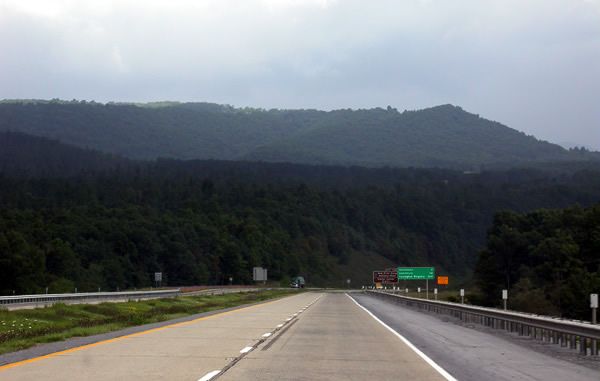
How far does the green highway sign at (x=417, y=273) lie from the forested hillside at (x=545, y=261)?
11914 millimetres

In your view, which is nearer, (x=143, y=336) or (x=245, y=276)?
(x=143, y=336)

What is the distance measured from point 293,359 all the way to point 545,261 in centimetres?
10828

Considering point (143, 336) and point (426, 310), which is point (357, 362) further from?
point (426, 310)

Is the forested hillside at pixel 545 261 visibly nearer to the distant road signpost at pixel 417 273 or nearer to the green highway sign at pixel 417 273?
the distant road signpost at pixel 417 273

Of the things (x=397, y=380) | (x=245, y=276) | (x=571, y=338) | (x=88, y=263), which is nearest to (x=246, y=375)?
(x=397, y=380)

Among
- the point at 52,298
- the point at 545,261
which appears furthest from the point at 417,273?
the point at 52,298

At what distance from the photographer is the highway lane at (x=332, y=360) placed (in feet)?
46.9

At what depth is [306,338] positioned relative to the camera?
23.3m

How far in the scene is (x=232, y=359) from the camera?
16.7 meters

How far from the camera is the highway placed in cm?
1425

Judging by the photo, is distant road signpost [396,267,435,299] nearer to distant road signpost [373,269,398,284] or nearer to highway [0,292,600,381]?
distant road signpost [373,269,398,284]

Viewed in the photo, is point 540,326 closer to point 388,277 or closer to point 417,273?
point 417,273

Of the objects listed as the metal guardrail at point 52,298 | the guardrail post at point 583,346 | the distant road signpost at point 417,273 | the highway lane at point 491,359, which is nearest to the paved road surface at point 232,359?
the highway lane at point 491,359

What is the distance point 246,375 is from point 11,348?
7275 millimetres
